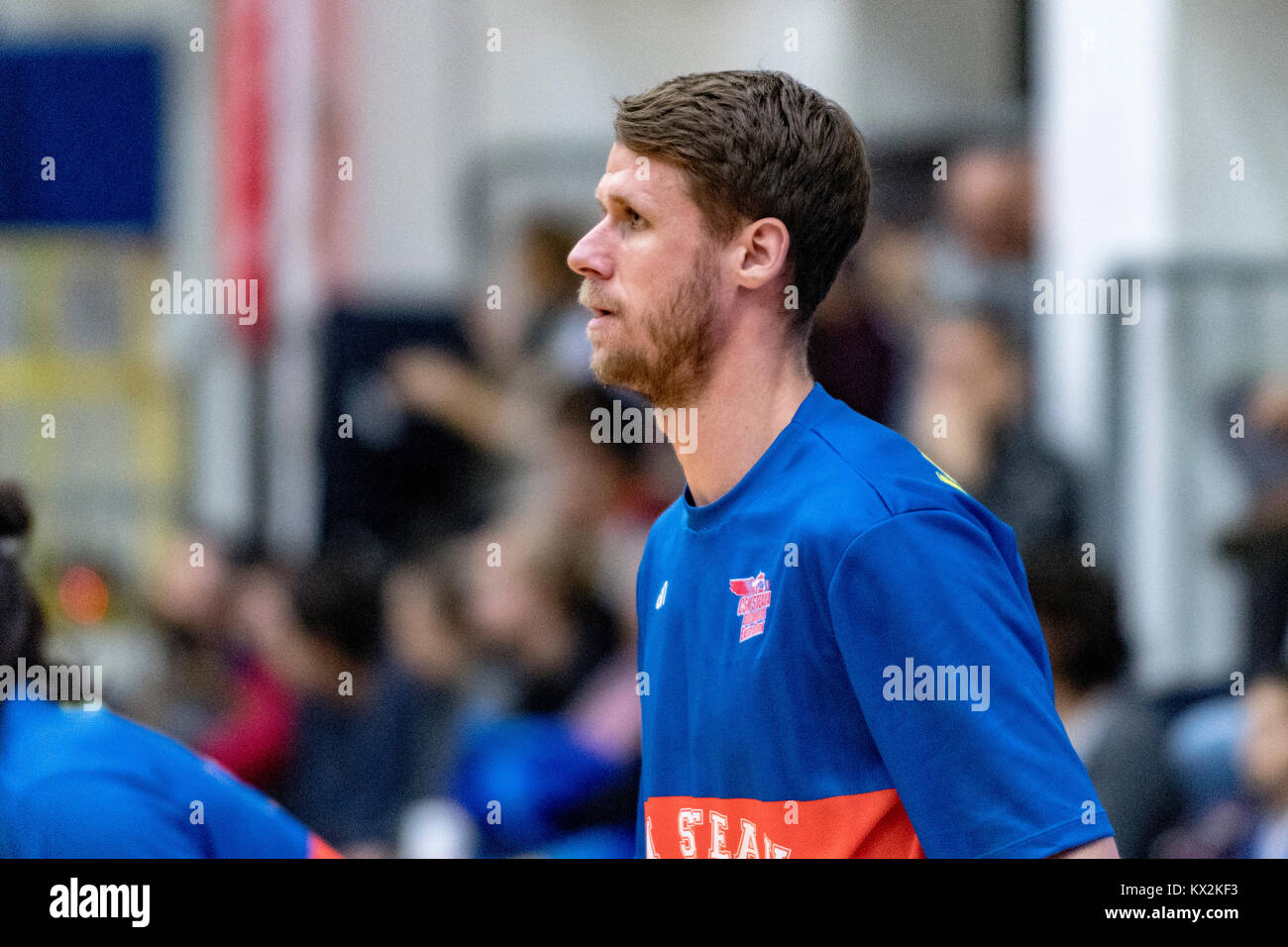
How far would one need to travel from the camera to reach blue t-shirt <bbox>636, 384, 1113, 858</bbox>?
1.83 metres

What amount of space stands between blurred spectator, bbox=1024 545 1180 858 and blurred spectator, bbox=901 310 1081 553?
0.65 metres

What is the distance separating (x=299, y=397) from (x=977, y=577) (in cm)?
825

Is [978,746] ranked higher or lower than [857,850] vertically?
higher

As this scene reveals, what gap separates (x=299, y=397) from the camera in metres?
9.75

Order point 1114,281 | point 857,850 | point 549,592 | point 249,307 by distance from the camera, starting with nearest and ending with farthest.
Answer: point 857,850 → point 549,592 → point 1114,281 → point 249,307

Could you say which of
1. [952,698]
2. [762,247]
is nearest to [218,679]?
[762,247]

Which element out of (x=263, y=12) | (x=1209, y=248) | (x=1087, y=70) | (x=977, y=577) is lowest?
(x=977, y=577)

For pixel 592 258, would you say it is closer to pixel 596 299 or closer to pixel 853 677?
pixel 596 299

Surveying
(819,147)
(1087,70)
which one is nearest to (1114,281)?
(1087,70)

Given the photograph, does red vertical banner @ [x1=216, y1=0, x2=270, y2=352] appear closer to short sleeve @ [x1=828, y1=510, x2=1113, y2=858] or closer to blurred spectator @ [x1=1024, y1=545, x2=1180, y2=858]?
blurred spectator @ [x1=1024, y1=545, x2=1180, y2=858]

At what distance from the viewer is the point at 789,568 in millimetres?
1975

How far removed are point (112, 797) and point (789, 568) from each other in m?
1.02

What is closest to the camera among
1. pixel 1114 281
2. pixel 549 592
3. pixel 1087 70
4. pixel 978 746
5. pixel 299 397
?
pixel 978 746

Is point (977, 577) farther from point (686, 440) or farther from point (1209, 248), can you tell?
point (1209, 248)
